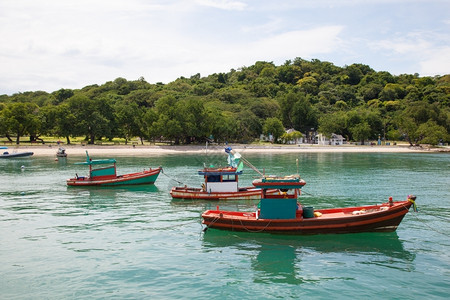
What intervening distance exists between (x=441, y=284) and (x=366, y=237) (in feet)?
21.4

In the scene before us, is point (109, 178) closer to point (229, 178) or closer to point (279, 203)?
point (229, 178)

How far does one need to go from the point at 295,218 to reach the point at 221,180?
38.2 feet

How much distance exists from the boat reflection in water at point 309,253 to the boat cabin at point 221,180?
9.66 metres

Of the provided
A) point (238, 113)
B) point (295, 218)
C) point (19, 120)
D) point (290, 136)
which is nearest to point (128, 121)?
point (19, 120)

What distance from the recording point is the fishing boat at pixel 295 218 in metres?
22.9

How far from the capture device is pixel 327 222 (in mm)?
22969

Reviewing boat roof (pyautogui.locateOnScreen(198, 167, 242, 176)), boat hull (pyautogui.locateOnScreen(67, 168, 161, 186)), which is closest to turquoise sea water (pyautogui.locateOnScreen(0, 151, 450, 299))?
boat roof (pyautogui.locateOnScreen(198, 167, 242, 176))

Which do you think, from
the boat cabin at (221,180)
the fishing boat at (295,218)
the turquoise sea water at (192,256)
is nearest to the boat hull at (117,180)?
the turquoise sea water at (192,256)

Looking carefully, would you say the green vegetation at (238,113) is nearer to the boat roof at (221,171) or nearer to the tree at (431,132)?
the tree at (431,132)

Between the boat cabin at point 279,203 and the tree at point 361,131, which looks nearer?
the boat cabin at point 279,203

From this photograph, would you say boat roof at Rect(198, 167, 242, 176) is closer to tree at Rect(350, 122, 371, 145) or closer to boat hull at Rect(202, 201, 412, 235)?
boat hull at Rect(202, 201, 412, 235)

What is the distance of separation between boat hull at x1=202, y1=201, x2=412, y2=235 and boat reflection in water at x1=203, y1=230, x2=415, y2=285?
0.44 m

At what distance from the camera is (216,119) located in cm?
10444

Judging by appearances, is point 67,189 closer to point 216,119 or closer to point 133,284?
point 133,284
